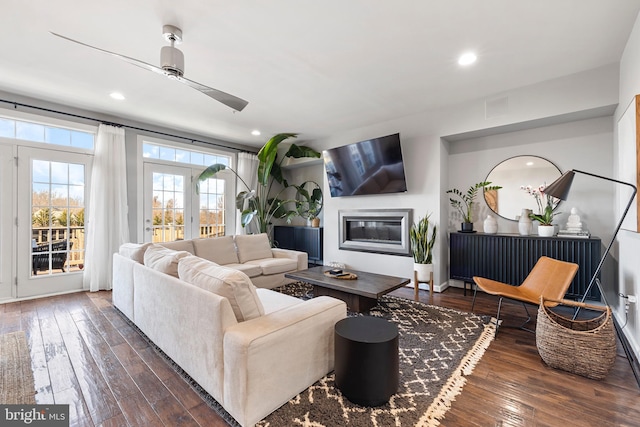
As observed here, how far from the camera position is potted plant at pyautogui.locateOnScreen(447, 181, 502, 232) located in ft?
13.1

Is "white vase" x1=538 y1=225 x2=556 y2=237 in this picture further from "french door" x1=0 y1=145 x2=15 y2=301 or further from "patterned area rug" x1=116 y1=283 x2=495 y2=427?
"french door" x1=0 y1=145 x2=15 y2=301

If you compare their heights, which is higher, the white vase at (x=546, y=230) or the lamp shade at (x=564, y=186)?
the lamp shade at (x=564, y=186)

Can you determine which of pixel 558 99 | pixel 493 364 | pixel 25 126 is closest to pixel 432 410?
pixel 493 364

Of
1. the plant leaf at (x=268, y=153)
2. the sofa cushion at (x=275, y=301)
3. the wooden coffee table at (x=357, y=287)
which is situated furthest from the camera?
the plant leaf at (x=268, y=153)

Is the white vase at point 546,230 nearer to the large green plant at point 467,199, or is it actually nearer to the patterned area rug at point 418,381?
the large green plant at point 467,199

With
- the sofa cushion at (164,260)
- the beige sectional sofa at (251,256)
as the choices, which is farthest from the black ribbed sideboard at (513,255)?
the sofa cushion at (164,260)

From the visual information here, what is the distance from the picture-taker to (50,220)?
394 cm

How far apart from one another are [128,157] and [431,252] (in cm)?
493

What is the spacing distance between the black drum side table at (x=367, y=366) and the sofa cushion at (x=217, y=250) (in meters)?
2.77

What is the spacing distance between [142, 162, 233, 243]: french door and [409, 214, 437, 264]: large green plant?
3682 millimetres

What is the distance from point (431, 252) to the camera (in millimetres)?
4137

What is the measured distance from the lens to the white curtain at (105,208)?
4102 mm

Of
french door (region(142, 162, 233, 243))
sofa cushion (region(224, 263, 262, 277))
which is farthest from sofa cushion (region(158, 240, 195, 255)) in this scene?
french door (region(142, 162, 233, 243))

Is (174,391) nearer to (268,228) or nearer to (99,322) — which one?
(99,322)
